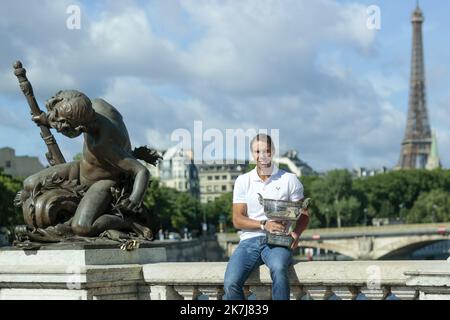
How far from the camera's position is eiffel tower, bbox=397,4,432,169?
168 meters

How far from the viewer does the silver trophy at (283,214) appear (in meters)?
8.43

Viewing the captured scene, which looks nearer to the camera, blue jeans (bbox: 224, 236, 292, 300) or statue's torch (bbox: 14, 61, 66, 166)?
blue jeans (bbox: 224, 236, 292, 300)

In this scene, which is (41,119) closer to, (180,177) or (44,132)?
(44,132)

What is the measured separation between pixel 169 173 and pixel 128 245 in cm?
16315

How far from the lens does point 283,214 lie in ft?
27.9

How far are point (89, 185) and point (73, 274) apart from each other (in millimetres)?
1367

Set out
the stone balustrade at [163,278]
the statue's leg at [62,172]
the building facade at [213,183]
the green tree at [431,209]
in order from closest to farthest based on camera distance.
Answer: the stone balustrade at [163,278], the statue's leg at [62,172], the green tree at [431,209], the building facade at [213,183]

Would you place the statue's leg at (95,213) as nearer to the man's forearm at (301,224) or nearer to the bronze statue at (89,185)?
the bronze statue at (89,185)

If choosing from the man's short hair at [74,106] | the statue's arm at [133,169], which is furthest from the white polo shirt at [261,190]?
the man's short hair at [74,106]

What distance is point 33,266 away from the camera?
375 inches

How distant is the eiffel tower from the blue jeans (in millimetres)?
161877

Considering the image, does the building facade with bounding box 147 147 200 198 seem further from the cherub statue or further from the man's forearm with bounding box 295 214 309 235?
the man's forearm with bounding box 295 214 309 235
